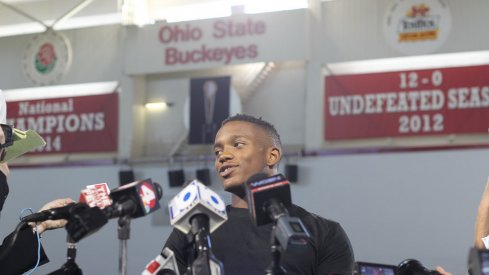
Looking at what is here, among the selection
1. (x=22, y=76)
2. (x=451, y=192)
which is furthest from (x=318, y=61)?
(x=22, y=76)

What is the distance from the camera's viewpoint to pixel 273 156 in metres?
2.94

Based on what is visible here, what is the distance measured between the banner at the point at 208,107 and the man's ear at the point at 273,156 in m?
8.44

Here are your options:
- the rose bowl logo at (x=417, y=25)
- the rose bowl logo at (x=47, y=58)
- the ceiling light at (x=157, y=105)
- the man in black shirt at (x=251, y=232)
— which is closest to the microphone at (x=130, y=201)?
the man in black shirt at (x=251, y=232)

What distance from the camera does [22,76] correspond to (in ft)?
44.1

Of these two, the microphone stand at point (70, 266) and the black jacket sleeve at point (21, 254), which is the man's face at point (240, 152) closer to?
the black jacket sleeve at point (21, 254)

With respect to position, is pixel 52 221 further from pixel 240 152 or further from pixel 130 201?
pixel 240 152

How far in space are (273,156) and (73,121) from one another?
10.4 meters

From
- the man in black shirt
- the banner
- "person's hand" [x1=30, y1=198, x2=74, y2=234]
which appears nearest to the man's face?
the man in black shirt

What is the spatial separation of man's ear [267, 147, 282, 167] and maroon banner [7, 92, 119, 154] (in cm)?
978

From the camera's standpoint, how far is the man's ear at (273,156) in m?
2.91

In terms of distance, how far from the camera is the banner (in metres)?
11.5

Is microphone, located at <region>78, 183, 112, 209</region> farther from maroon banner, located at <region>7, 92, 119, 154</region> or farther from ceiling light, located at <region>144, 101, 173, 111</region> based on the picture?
maroon banner, located at <region>7, 92, 119, 154</region>

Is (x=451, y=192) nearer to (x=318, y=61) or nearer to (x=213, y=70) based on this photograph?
(x=318, y=61)

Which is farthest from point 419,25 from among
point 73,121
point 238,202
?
point 238,202
